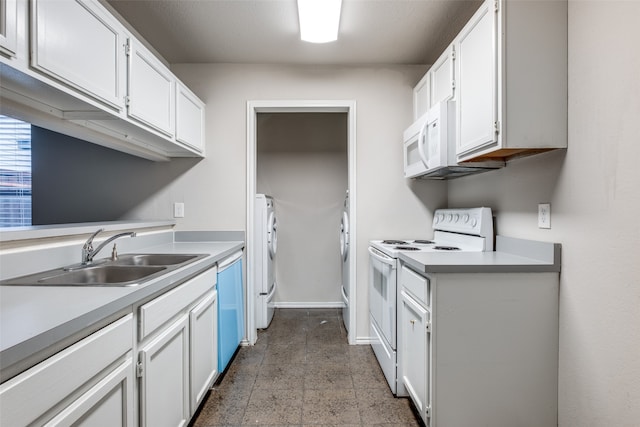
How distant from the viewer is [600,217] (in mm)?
1275

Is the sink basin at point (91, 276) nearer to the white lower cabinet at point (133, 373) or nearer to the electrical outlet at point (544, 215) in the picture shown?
the white lower cabinet at point (133, 373)

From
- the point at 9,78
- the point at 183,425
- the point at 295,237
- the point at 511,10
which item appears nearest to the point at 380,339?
the point at 183,425

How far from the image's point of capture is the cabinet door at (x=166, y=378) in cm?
121

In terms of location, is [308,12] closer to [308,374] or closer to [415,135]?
[415,135]

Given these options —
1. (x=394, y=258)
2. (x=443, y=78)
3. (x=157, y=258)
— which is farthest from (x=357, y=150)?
(x=157, y=258)

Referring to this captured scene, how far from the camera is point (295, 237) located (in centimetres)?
383

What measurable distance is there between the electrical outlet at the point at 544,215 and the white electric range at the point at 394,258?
359 millimetres

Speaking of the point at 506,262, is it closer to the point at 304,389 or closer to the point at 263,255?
the point at 304,389

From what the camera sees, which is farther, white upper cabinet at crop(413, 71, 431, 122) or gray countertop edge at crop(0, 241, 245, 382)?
white upper cabinet at crop(413, 71, 431, 122)

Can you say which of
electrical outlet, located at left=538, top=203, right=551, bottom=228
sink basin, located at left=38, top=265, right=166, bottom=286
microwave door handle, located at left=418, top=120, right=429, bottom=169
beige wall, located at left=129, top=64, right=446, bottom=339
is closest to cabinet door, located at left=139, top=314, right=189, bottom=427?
sink basin, located at left=38, top=265, right=166, bottom=286

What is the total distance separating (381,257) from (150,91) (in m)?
1.80

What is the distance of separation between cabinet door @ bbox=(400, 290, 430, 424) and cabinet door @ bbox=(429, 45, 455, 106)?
1.29m

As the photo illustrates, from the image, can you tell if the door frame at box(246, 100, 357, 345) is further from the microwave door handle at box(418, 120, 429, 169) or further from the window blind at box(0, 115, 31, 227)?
the window blind at box(0, 115, 31, 227)

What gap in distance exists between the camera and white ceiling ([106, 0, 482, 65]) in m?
2.01
